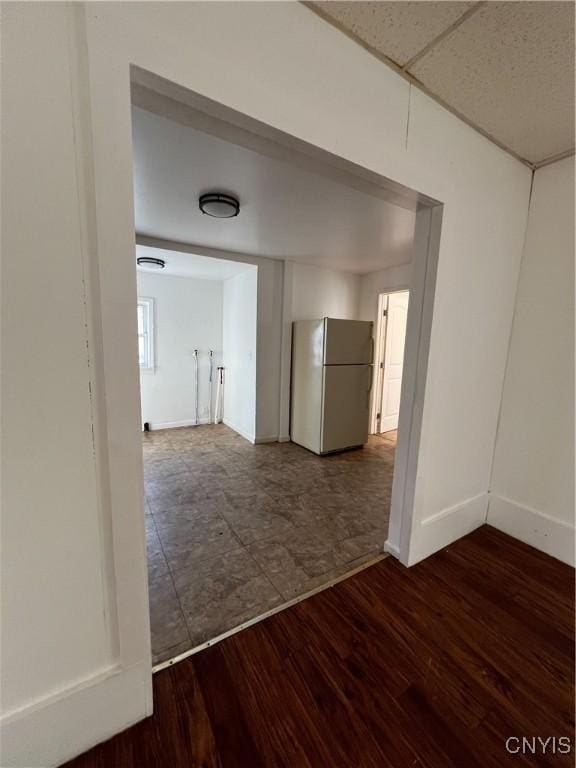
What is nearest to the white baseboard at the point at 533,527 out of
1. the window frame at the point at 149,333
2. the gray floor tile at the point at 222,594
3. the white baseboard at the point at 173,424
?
the gray floor tile at the point at 222,594

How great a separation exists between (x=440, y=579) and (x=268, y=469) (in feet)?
5.94

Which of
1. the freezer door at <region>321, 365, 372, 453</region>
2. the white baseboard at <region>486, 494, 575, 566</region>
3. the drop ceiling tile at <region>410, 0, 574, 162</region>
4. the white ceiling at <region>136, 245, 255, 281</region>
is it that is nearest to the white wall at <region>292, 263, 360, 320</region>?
the white ceiling at <region>136, 245, 255, 281</region>

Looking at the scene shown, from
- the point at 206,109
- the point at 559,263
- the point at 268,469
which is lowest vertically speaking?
the point at 268,469

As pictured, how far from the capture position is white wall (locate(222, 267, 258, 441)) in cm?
384

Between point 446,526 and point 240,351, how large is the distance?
313cm

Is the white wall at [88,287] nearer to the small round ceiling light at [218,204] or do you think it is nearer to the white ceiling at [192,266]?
the small round ceiling light at [218,204]

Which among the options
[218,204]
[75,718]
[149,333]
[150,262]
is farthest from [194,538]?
[149,333]

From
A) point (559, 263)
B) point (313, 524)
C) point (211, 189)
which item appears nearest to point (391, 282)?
point (559, 263)

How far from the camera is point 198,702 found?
3.52 ft

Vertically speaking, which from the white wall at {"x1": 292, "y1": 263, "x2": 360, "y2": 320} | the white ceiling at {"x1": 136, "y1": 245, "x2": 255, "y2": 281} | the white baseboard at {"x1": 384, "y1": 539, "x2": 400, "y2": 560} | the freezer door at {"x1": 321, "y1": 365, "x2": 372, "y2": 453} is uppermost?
the white ceiling at {"x1": 136, "y1": 245, "x2": 255, "y2": 281}

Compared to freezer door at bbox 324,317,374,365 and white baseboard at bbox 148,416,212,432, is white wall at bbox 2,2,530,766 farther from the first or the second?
white baseboard at bbox 148,416,212,432

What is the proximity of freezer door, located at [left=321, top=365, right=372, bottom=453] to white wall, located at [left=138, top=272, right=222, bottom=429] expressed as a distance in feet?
6.89

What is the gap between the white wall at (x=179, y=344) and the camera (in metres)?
4.29

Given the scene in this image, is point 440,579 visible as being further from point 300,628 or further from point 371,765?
point 371,765
